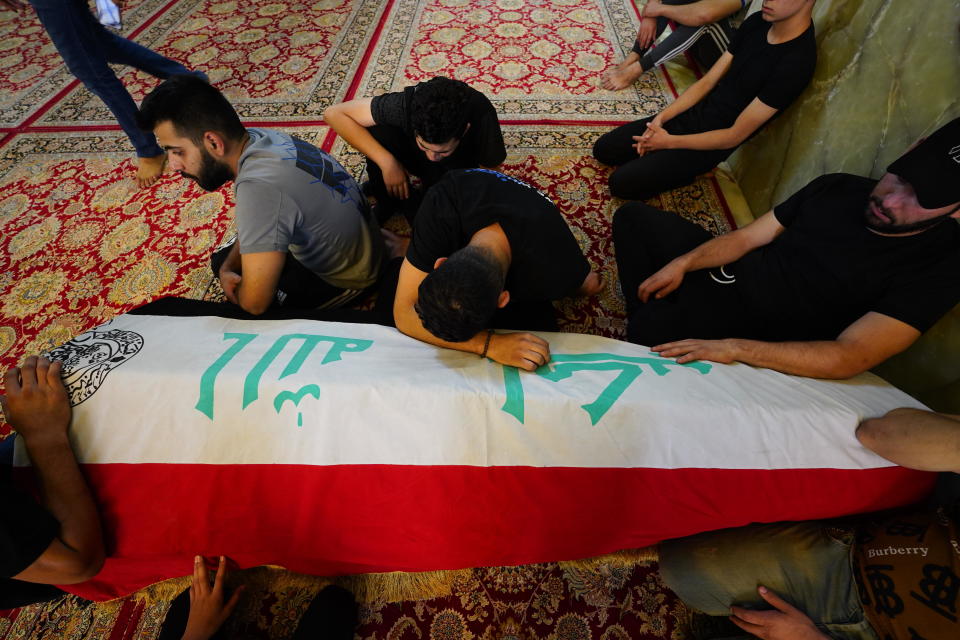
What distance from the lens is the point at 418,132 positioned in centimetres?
131

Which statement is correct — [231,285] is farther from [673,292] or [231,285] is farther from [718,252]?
[718,252]

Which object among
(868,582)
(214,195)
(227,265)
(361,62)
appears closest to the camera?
(868,582)

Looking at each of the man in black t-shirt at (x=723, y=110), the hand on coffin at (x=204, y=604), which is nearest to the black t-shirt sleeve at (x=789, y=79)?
the man in black t-shirt at (x=723, y=110)

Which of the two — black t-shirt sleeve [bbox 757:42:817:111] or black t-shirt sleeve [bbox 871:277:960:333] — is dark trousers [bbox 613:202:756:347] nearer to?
black t-shirt sleeve [bbox 871:277:960:333]

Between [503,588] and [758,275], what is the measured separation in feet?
3.84

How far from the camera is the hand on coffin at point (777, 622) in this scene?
2.68ft

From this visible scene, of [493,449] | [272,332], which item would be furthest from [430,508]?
[272,332]

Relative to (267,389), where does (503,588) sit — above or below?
below

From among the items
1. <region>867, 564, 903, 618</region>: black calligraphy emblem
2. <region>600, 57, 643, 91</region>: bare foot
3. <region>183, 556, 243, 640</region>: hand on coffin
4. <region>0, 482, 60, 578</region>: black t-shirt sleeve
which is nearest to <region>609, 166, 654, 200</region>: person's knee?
<region>600, 57, 643, 91</region>: bare foot

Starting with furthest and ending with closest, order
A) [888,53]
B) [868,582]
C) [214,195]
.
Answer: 1. [214,195]
2. [888,53]
3. [868,582]

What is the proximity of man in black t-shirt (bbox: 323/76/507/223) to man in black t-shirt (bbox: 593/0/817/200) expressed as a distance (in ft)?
2.18

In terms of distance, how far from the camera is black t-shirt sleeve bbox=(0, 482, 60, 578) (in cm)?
69

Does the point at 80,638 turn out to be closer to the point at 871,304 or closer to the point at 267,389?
the point at 267,389

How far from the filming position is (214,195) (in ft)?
6.38
